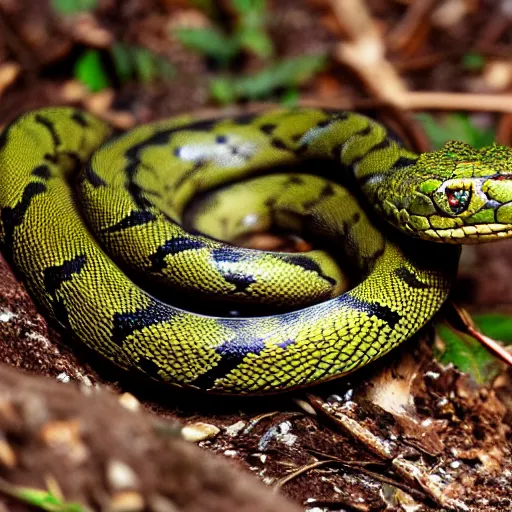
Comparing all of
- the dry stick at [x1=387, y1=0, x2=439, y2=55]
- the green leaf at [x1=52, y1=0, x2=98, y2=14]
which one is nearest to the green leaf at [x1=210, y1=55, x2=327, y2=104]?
the dry stick at [x1=387, y1=0, x2=439, y2=55]

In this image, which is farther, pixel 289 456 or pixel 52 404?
pixel 289 456

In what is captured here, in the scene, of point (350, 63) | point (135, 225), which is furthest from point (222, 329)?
point (350, 63)

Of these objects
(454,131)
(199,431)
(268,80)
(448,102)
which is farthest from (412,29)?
(199,431)

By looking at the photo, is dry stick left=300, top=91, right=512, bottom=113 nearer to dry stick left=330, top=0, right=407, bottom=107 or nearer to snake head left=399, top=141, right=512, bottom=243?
dry stick left=330, top=0, right=407, bottom=107

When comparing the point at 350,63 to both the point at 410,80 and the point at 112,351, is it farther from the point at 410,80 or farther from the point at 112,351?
the point at 112,351

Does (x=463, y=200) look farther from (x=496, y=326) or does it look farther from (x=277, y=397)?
(x=277, y=397)

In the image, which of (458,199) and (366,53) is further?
(366,53)
